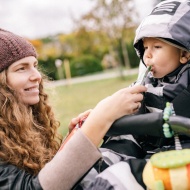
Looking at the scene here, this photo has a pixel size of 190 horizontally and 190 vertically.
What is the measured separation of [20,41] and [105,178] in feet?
2.93

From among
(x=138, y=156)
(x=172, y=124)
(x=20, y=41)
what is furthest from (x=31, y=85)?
(x=172, y=124)

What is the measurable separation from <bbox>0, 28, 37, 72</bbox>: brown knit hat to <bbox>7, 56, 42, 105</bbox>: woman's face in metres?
0.02

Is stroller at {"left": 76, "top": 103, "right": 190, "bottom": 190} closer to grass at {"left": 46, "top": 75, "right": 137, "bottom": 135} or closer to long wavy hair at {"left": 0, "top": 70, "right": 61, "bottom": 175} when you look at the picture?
long wavy hair at {"left": 0, "top": 70, "right": 61, "bottom": 175}

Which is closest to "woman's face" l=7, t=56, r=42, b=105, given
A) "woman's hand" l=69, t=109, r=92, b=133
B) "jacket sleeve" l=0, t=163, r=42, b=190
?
"woman's hand" l=69, t=109, r=92, b=133

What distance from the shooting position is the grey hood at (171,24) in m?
1.40

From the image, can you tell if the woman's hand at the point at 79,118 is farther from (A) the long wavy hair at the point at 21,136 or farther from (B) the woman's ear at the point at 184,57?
(B) the woman's ear at the point at 184,57

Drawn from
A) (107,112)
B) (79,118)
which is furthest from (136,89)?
(79,118)

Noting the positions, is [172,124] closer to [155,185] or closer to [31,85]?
[155,185]

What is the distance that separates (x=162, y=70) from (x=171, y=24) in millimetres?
189

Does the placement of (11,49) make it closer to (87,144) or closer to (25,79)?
(25,79)

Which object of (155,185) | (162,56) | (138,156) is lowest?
(138,156)

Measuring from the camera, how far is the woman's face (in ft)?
5.46

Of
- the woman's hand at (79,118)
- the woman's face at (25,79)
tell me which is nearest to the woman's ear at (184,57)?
the woman's hand at (79,118)

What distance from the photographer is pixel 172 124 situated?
1.06 meters
